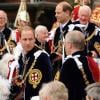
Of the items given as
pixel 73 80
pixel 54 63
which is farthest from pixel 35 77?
pixel 54 63

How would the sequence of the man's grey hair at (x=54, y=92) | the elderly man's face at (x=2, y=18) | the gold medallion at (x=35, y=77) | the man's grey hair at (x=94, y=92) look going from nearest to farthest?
the man's grey hair at (x=94, y=92) → the man's grey hair at (x=54, y=92) → the gold medallion at (x=35, y=77) → the elderly man's face at (x=2, y=18)

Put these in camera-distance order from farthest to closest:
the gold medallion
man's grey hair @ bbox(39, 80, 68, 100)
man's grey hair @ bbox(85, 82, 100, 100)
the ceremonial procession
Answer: the gold medallion < the ceremonial procession < man's grey hair @ bbox(39, 80, 68, 100) < man's grey hair @ bbox(85, 82, 100, 100)

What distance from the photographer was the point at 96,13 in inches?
495

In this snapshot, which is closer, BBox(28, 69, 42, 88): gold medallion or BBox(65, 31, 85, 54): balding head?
BBox(65, 31, 85, 54): balding head

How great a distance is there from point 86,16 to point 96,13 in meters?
2.59

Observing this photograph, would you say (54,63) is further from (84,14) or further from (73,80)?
(73,80)

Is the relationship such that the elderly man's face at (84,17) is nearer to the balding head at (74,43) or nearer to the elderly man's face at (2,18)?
the elderly man's face at (2,18)

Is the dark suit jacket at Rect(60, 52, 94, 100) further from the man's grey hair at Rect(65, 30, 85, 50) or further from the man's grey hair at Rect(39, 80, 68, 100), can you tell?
the man's grey hair at Rect(39, 80, 68, 100)

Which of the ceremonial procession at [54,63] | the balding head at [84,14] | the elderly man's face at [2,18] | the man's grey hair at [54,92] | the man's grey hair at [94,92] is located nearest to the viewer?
the man's grey hair at [94,92]

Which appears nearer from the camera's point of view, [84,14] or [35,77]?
[35,77]

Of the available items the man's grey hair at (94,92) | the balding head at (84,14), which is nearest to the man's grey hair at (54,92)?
the man's grey hair at (94,92)

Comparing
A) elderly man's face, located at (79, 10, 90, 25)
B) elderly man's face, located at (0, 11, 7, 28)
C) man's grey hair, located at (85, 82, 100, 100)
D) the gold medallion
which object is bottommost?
the gold medallion

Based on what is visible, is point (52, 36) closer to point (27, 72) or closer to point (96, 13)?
point (96, 13)

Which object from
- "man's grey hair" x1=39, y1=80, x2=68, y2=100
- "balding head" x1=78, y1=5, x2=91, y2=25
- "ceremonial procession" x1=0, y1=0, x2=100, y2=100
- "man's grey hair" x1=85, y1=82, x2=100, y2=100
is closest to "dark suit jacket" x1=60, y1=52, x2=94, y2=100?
"ceremonial procession" x1=0, y1=0, x2=100, y2=100
